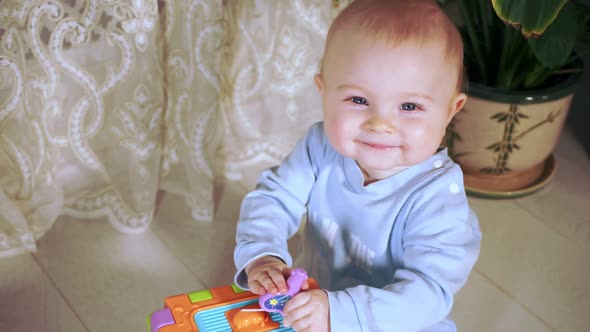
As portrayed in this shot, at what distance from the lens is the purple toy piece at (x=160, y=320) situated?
2.88ft

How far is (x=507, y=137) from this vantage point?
1.52 m

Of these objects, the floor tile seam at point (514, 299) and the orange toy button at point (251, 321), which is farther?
the floor tile seam at point (514, 299)

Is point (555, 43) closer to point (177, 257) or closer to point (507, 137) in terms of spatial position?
point (507, 137)

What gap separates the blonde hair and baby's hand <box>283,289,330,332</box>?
0.33m

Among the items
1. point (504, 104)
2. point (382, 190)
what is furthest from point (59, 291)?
point (504, 104)

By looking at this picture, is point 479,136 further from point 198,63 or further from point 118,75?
point 118,75

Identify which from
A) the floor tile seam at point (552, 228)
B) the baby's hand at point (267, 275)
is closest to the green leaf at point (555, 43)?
the floor tile seam at point (552, 228)

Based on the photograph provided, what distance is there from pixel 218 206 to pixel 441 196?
685 mm

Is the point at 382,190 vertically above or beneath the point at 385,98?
beneath

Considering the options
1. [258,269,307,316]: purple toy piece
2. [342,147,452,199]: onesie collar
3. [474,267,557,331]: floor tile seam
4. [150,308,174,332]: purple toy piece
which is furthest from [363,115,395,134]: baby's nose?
[474,267,557,331]: floor tile seam

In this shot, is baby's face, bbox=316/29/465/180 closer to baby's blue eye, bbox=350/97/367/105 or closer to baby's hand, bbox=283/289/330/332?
baby's blue eye, bbox=350/97/367/105

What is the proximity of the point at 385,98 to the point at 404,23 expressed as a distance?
0.31ft

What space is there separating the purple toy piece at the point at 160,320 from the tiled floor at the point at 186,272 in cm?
36

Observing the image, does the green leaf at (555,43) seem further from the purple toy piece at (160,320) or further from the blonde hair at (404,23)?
the purple toy piece at (160,320)
